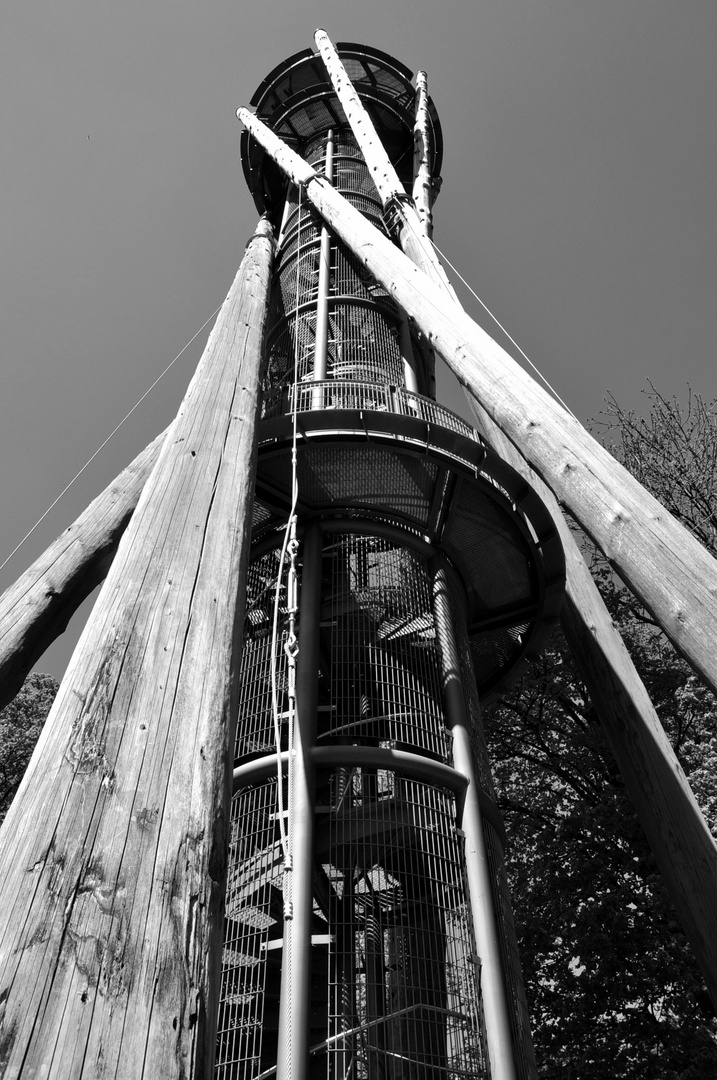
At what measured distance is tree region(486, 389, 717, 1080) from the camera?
10930 mm

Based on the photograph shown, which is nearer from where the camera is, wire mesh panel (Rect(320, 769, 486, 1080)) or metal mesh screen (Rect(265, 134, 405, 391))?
wire mesh panel (Rect(320, 769, 486, 1080))

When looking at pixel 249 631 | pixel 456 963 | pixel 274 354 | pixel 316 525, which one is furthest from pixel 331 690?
pixel 274 354

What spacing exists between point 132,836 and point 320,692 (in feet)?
25.3

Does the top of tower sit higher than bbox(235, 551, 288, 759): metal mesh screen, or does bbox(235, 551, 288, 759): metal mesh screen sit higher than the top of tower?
the top of tower

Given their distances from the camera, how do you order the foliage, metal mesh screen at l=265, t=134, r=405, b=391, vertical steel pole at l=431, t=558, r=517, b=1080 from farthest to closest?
the foliage → metal mesh screen at l=265, t=134, r=405, b=391 → vertical steel pole at l=431, t=558, r=517, b=1080

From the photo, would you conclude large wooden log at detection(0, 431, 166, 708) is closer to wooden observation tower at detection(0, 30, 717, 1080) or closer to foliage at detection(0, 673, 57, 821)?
wooden observation tower at detection(0, 30, 717, 1080)

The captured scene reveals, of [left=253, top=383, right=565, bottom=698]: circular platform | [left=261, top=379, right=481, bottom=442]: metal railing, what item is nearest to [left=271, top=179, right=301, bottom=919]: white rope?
[left=253, top=383, right=565, bottom=698]: circular platform

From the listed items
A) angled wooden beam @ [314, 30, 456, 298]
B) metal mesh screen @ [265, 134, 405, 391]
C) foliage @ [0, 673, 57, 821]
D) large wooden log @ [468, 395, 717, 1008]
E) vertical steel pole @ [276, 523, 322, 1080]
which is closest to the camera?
large wooden log @ [468, 395, 717, 1008]

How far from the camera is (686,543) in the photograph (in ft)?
9.88

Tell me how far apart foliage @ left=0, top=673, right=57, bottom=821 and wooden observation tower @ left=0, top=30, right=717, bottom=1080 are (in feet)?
39.0

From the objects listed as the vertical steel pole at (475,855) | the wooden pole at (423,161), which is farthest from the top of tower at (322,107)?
the vertical steel pole at (475,855)

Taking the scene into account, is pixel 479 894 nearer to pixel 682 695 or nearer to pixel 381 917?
pixel 381 917

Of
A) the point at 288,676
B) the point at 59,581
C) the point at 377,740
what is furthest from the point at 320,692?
the point at 59,581

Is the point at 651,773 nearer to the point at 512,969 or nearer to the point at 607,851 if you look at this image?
the point at 512,969
